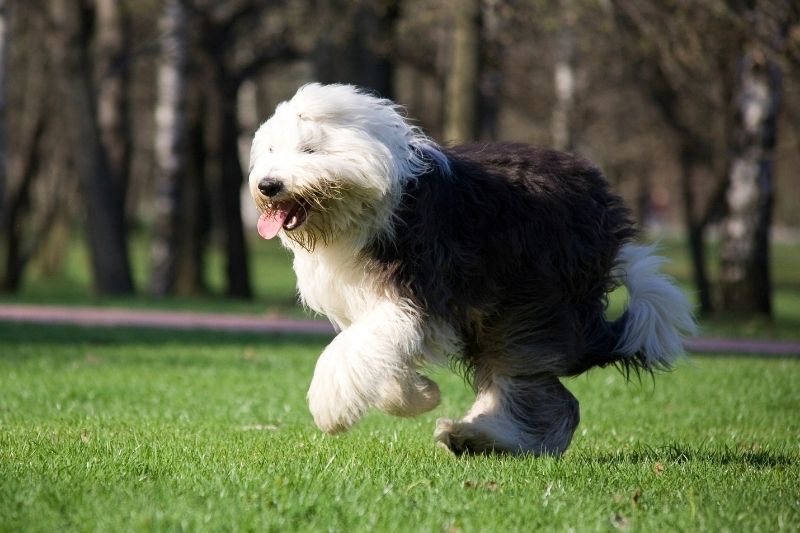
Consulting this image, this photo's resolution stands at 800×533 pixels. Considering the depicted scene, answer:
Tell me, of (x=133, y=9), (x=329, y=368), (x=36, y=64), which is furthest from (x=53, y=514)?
(x=36, y=64)

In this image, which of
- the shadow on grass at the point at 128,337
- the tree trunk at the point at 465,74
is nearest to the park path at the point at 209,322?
the shadow on grass at the point at 128,337

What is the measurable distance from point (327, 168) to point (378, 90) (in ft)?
38.8

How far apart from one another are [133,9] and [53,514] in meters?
17.0

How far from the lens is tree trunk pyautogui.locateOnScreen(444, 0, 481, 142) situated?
15.7 meters

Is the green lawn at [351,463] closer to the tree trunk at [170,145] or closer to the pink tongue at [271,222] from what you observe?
the pink tongue at [271,222]

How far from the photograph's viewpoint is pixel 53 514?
14.1 ft

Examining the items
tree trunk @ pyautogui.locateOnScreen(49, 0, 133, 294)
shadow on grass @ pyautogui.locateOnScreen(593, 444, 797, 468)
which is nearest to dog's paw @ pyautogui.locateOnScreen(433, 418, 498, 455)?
shadow on grass @ pyautogui.locateOnScreen(593, 444, 797, 468)

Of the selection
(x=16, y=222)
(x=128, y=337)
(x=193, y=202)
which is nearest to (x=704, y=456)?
(x=128, y=337)

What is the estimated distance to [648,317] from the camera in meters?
6.44

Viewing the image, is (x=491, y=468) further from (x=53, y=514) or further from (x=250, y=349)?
(x=250, y=349)

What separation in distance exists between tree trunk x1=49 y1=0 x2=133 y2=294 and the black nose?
14.9 metres

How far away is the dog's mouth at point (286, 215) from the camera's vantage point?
18.7ft

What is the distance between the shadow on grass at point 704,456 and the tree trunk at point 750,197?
10.6 metres

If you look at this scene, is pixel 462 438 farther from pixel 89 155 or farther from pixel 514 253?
Answer: pixel 89 155
